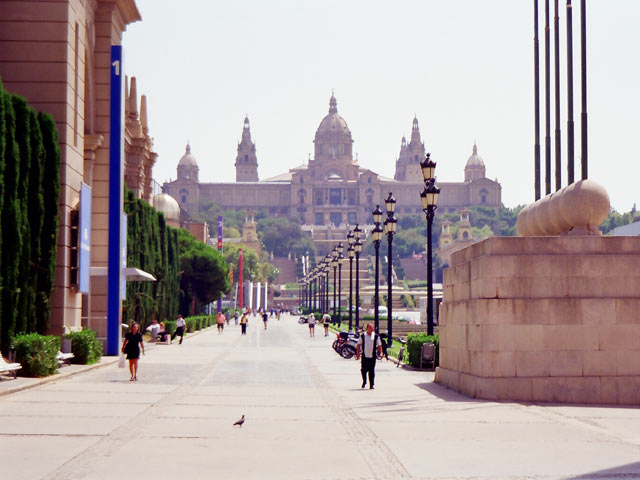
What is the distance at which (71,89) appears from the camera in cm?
3181

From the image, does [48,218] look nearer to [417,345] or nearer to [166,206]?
[417,345]

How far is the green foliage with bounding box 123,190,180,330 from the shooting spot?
46.4 m

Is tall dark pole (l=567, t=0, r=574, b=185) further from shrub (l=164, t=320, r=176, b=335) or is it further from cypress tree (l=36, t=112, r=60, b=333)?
shrub (l=164, t=320, r=176, b=335)

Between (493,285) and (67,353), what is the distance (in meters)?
14.0

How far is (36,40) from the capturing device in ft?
102

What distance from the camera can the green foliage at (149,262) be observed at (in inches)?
1826

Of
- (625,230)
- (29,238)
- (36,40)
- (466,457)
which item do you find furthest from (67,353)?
(625,230)

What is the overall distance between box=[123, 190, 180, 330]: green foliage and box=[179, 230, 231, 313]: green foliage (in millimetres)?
10892

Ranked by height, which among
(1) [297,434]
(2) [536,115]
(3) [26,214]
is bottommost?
(1) [297,434]

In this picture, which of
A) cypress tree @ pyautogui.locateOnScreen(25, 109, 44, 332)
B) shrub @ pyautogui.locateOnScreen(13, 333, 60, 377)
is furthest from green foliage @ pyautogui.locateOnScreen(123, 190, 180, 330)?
shrub @ pyautogui.locateOnScreen(13, 333, 60, 377)

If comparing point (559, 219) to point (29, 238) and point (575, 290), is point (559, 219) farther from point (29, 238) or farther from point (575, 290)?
point (29, 238)

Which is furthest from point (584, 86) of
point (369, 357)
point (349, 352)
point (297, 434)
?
point (349, 352)

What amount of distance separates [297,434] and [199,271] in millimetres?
59371

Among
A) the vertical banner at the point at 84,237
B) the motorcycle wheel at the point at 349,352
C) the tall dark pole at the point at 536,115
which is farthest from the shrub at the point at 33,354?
the motorcycle wheel at the point at 349,352
